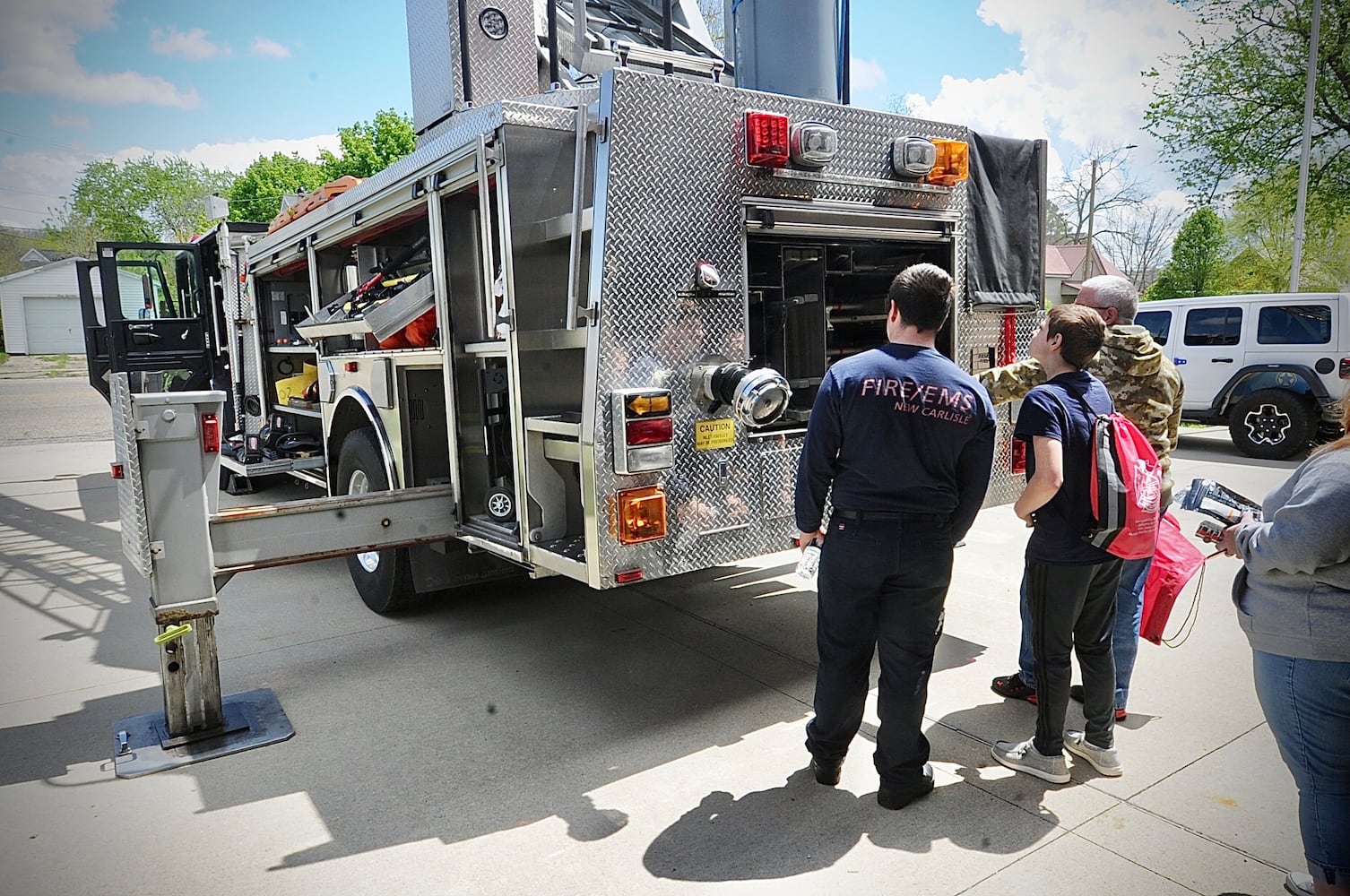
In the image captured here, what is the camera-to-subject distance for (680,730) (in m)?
3.79

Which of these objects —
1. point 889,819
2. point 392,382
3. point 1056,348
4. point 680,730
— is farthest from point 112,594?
point 1056,348

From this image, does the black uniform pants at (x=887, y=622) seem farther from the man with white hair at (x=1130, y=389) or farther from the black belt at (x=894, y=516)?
the man with white hair at (x=1130, y=389)

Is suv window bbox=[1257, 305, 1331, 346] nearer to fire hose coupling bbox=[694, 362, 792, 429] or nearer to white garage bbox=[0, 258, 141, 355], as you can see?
fire hose coupling bbox=[694, 362, 792, 429]

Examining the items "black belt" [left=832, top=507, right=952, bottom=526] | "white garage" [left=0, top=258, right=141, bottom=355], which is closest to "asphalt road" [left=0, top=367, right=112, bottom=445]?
"white garage" [left=0, top=258, right=141, bottom=355]

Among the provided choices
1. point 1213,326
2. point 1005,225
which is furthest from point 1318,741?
point 1213,326

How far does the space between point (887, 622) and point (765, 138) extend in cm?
203

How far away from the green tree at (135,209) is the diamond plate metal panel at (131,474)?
14.5 meters

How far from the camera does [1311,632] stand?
206 centimetres

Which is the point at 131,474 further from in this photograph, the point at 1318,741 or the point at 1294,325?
the point at 1294,325

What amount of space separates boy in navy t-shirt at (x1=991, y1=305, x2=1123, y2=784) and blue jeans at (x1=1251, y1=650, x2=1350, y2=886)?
2.88 feet

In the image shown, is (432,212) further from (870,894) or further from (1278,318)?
(1278,318)

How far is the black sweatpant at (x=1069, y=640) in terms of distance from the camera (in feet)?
10.2

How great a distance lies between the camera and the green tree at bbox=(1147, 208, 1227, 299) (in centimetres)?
3112

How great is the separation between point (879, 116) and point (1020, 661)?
2.57 metres
